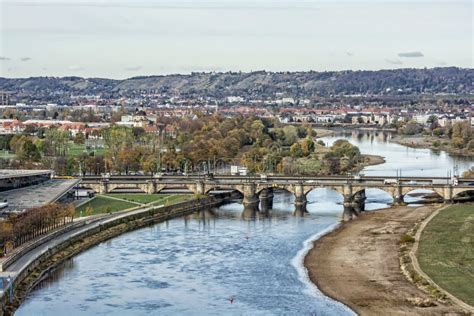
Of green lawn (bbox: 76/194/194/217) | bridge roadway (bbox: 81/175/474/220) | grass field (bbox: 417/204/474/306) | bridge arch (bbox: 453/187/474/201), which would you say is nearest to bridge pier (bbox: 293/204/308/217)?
bridge roadway (bbox: 81/175/474/220)

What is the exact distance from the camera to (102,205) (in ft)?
271

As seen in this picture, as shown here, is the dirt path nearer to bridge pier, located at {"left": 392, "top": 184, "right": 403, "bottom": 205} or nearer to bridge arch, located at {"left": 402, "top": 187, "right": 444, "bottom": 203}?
bridge pier, located at {"left": 392, "top": 184, "right": 403, "bottom": 205}

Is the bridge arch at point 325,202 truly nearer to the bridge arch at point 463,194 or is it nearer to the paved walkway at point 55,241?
the bridge arch at point 463,194

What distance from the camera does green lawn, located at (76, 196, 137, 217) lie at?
3098 inches

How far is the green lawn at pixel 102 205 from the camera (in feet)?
258

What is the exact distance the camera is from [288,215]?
8388cm

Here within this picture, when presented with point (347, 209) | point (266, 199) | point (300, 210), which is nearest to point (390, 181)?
point (347, 209)

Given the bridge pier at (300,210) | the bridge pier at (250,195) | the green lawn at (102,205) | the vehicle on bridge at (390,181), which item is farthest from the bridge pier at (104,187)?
the vehicle on bridge at (390,181)

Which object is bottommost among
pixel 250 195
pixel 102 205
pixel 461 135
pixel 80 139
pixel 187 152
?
pixel 102 205

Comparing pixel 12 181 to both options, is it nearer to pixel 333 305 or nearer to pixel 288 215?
pixel 288 215

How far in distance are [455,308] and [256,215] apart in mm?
37464

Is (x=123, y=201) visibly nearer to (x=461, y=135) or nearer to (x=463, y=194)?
(x=463, y=194)

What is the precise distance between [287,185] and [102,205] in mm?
17793

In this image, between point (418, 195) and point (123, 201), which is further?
point (418, 195)
